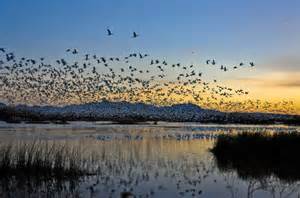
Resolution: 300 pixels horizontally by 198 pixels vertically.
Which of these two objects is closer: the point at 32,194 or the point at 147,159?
the point at 32,194

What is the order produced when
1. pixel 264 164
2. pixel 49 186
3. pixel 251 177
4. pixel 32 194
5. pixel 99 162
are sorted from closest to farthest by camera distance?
pixel 32 194 < pixel 49 186 < pixel 251 177 < pixel 99 162 < pixel 264 164

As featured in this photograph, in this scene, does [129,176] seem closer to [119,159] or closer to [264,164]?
[119,159]

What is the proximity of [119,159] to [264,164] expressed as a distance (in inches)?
299

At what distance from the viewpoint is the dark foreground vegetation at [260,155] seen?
2309 cm

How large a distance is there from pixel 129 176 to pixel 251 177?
5588mm

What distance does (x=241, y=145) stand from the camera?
3166 centimetres

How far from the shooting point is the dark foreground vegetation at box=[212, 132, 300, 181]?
2309cm

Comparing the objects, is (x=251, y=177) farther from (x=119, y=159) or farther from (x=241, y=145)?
(x=241, y=145)

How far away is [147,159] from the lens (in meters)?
26.6

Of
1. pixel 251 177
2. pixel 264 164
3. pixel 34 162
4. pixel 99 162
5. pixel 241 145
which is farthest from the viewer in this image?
pixel 241 145

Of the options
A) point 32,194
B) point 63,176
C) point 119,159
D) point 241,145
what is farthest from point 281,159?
point 32,194

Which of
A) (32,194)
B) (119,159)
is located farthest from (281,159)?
(32,194)

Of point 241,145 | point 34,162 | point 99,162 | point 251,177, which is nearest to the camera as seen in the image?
point 34,162

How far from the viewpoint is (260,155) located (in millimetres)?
28891
